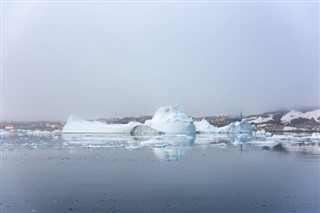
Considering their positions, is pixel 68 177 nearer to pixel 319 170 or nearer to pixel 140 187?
pixel 140 187

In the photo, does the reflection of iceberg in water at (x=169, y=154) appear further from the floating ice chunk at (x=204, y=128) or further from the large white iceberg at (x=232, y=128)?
the floating ice chunk at (x=204, y=128)

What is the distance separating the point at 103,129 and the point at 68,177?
46.9 metres

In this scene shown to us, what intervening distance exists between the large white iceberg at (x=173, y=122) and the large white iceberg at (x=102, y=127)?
1.06m

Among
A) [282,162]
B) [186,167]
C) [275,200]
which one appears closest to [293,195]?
[275,200]

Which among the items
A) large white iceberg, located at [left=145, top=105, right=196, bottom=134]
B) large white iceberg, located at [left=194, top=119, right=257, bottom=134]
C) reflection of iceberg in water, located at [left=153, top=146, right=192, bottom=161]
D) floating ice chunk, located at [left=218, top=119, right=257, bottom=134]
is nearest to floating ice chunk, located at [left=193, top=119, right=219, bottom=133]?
large white iceberg, located at [left=194, top=119, right=257, bottom=134]

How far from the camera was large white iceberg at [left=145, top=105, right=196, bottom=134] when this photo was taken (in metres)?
51.9

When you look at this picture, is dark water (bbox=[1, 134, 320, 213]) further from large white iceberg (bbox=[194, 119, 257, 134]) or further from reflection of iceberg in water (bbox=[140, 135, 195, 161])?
large white iceberg (bbox=[194, 119, 257, 134])

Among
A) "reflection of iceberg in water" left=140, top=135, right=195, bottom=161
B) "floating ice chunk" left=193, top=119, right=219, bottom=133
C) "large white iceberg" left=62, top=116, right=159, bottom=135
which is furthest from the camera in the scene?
"floating ice chunk" left=193, top=119, right=219, bottom=133

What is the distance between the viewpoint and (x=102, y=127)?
193 feet

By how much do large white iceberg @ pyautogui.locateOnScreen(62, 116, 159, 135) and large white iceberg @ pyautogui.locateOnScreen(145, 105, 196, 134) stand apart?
41.6 inches

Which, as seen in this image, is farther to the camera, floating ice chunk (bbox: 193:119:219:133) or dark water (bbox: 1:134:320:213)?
floating ice chunk (bbox: 193:119:219:133)

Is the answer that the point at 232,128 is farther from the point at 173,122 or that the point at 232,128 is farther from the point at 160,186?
the point at 160,186

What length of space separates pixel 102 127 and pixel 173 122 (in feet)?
35.9

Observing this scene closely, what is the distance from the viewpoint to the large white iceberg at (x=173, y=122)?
5194 centimetres
